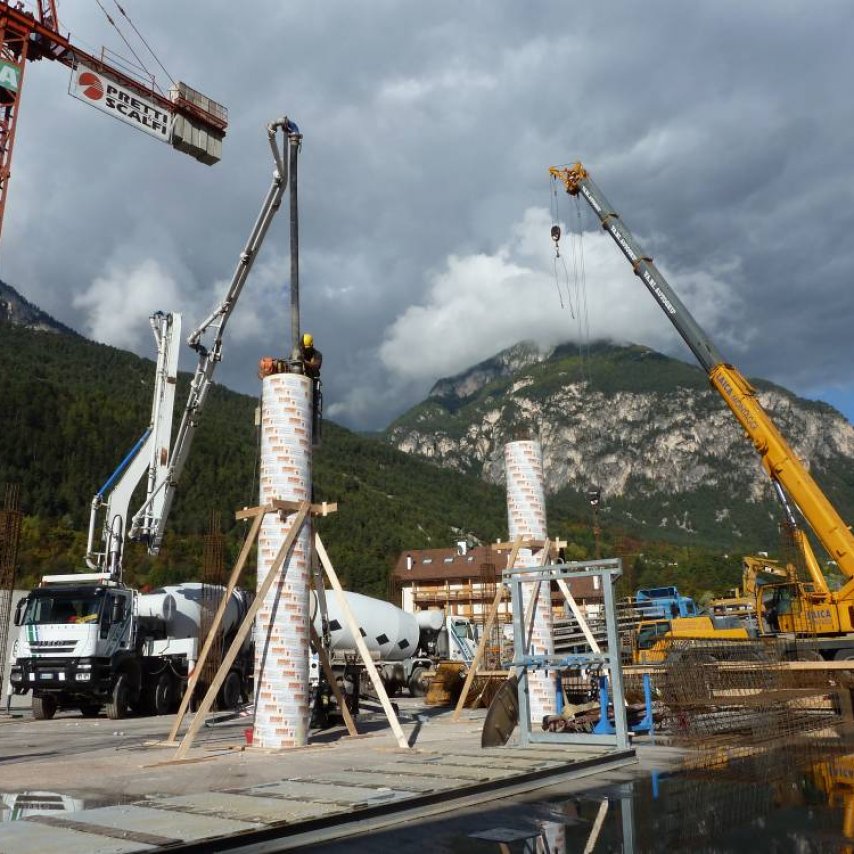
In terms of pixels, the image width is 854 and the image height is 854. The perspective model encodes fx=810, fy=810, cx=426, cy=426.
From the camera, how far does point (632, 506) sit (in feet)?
643

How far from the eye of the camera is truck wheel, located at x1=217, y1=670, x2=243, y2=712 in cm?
2216

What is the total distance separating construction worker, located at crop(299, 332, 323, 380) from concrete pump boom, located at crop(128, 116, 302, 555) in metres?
6.91

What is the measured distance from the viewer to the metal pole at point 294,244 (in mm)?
15236

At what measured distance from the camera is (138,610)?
2098 cm

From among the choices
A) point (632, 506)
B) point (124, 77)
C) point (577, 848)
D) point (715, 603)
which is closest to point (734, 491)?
point (632, 506)

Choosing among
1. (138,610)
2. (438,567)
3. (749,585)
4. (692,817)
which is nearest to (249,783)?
(692,817)

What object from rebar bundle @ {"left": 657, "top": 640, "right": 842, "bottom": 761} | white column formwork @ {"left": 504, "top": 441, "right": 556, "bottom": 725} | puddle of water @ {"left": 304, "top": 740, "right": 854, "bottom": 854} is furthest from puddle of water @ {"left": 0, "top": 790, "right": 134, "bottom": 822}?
white column formwork @ {"left": 504, "top": 441, "right": 556, "bottom": 725}

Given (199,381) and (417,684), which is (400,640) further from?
(199,381)

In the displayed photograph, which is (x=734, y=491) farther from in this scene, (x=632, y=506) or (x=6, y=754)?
(x=6, y=754)

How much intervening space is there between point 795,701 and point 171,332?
1924 centimetres

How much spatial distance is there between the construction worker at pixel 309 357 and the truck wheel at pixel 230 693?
10.8 meters

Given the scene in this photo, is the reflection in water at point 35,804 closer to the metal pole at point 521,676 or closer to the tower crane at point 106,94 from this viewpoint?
the metal pole at point 521,676

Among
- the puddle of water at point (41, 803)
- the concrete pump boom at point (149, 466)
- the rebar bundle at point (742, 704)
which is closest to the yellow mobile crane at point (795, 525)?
the rebar bundle at point (742, 704)

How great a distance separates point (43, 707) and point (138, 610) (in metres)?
3.25
